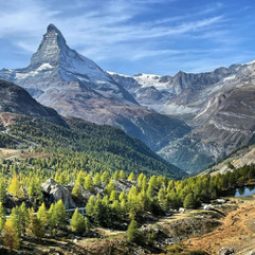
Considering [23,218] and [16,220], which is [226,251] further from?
[16,220]

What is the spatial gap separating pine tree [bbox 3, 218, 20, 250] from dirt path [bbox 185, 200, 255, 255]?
56.9m

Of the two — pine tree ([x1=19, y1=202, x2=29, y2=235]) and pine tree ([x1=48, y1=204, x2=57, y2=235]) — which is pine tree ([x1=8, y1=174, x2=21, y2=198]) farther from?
pine tree ([x1=19, y1=202, x2=29, y2=235])

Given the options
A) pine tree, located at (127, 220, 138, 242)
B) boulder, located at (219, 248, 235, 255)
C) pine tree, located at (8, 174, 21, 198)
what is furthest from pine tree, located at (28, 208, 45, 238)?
boulder, located at (219, 248, 235, 255)

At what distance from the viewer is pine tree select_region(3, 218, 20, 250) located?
147 meters

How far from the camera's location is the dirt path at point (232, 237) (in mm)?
158750

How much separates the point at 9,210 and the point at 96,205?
31638 millimetres

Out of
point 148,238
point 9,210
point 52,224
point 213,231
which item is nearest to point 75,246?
point 52,224

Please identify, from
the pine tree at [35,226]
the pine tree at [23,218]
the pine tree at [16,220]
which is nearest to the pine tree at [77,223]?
the pine tree at [35,226]

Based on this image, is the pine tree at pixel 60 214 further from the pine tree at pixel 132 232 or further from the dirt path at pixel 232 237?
the dirt path at pixel 232 237

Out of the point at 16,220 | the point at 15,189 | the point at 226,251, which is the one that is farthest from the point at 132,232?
the point at 15,189

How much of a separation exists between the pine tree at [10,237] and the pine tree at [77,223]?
2248 centimetres

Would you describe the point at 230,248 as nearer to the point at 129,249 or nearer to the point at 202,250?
the point at 202,250

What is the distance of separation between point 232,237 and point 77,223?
52.6 m

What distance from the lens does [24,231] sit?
16250 centimetres
